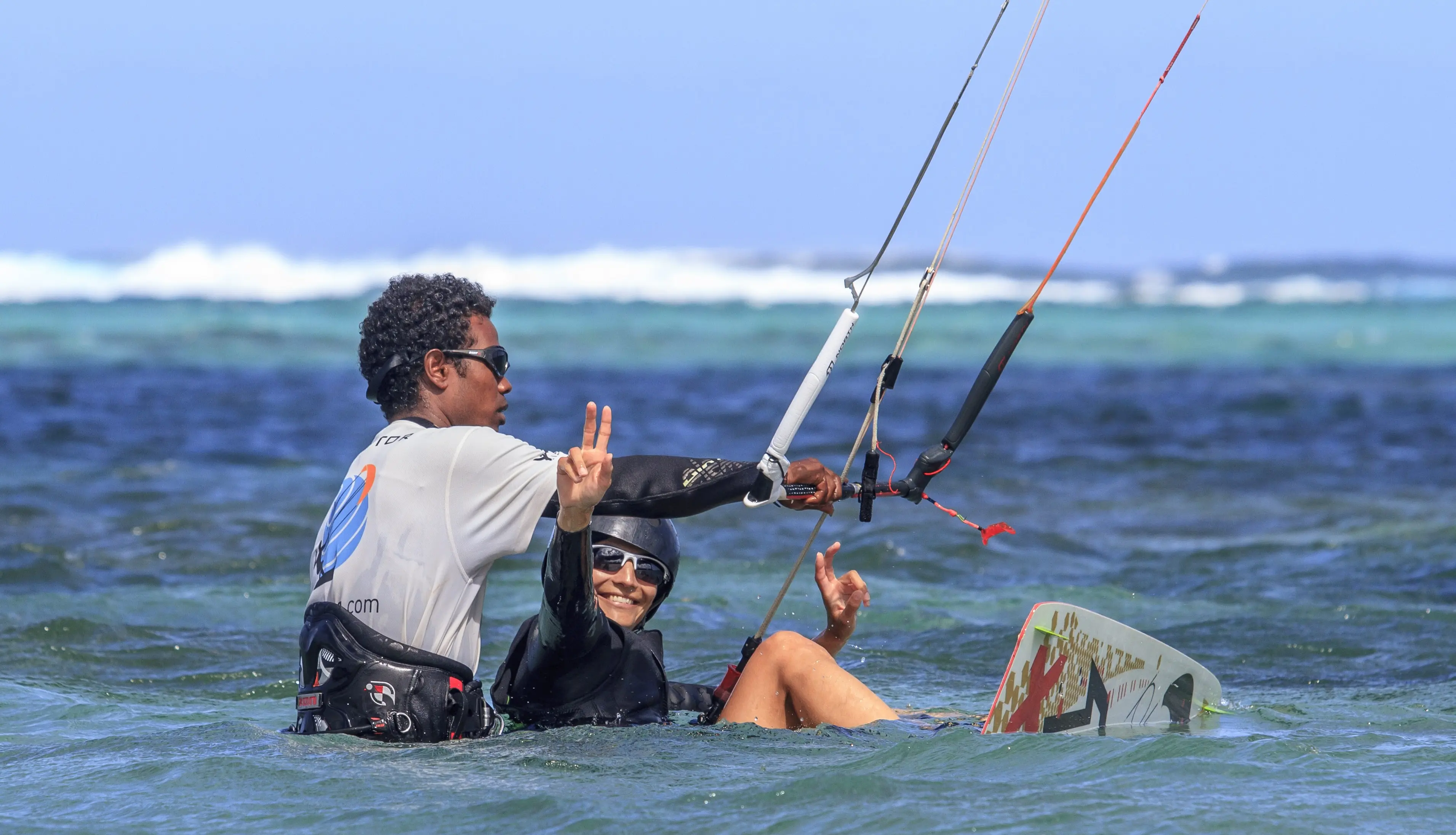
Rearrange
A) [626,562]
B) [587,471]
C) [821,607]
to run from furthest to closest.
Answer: [821,607]
[626,562]
[587,471]

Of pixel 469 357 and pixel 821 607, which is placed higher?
pixel 469 357

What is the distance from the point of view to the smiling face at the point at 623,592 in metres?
6.06

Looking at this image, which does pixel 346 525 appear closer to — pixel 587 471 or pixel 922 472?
pixel 587 471

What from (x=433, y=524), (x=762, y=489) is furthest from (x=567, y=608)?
(x=762, y=489)

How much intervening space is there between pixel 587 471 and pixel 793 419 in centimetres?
78

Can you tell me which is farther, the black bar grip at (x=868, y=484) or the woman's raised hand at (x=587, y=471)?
the black bar grip at (x=868, y=484)

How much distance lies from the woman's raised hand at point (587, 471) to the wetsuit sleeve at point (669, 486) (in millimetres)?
154

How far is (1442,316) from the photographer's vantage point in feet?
186

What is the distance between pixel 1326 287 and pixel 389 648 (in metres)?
69.5

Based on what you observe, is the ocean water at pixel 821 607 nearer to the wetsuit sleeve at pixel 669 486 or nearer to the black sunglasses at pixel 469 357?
the wetsuit sleeve at pixel 669 486

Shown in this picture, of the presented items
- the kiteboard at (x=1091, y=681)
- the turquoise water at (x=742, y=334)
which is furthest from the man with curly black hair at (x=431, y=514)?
the turquoise water at (x=742, y=334)

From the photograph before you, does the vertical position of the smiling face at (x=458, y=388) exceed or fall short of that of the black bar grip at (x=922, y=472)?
it exceeds it

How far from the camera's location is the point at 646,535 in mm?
6055

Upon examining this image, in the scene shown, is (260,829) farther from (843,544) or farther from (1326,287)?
(1326,287)
